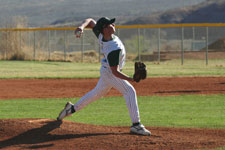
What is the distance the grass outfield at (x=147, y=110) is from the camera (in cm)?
1058

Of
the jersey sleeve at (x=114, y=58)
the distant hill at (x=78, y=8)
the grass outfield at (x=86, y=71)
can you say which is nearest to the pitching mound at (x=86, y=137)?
the jersey sleeve at (x=114, y=58)

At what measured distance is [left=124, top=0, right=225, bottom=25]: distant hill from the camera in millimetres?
87938

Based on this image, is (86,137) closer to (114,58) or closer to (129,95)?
(129,95)

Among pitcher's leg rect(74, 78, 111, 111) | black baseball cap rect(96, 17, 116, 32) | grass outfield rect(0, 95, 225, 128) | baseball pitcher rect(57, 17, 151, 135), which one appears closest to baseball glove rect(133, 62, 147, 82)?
baseball pitcher rect(57, 17, 151, 135)

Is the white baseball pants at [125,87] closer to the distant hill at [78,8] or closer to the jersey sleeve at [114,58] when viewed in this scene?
the jersey sleeve at [114,58]

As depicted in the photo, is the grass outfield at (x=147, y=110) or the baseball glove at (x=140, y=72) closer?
the baseball glove at (x=140, y=72)

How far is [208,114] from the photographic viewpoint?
1158 cm

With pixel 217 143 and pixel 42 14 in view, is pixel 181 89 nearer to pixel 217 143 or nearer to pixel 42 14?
pixel 217 143

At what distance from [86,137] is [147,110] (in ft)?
15.5

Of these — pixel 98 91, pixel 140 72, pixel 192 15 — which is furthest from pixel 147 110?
pixel 192 15

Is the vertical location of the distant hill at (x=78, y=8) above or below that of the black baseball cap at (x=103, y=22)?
above

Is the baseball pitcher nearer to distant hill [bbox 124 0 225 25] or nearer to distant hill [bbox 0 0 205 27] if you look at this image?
distant hill [bbox 124 0 225 25]

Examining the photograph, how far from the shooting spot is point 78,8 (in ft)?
366

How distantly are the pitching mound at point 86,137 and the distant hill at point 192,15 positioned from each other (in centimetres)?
7788
